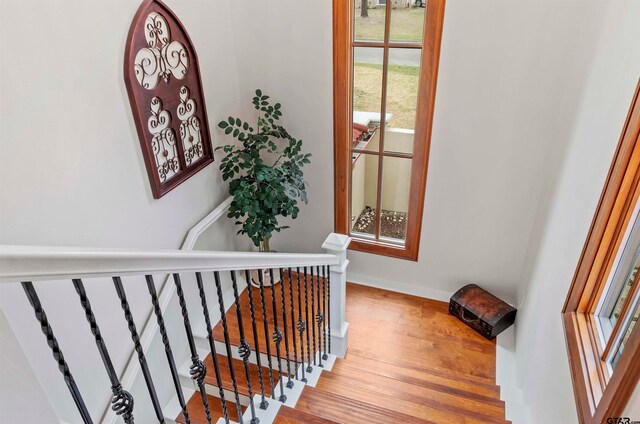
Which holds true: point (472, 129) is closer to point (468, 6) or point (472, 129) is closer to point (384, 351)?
point (468, 6)

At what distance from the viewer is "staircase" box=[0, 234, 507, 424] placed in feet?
5.53

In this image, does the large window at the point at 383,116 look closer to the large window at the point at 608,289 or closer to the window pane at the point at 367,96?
the window pane at the point at 367,96

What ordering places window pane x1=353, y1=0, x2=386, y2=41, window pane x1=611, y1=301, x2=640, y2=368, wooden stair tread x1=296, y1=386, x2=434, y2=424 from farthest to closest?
window pane x1=353, y1=0, x2=386, y2=41 → wooden stair tread x1=296, y1=386, x2=434, y2=424 → window pane x1=611, y1=301, x2=640, y2=368

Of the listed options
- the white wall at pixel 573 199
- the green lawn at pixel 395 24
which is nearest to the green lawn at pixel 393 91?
the green lawn at pixel 395 24

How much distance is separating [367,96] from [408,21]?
60 centimetres

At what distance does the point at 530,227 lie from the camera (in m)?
3.30

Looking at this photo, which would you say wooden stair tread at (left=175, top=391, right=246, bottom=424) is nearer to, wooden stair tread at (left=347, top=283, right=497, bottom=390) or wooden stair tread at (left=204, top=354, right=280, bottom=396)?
wooden stair tread at (left=204, top=354, right=280, bottom=396)

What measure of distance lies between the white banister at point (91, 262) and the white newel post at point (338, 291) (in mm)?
1320

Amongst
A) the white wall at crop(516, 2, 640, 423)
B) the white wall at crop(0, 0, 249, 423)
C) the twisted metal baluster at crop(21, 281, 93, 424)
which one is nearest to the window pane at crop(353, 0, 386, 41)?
the white wall at crop(0, 0, 249, 423)

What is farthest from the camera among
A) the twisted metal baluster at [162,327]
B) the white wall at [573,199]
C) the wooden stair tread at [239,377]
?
the wooden stair tread at [239,377]

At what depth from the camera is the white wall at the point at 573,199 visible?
181 centimetres

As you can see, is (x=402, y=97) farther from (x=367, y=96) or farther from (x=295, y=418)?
(x=295, y=418)

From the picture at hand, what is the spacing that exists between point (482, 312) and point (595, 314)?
1.65 meters

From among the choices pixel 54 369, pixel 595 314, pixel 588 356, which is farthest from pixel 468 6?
pixel 54 369
